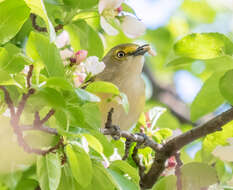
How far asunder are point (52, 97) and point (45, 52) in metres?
0.26

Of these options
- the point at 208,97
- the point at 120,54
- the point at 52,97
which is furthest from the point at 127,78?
the point at 52,97

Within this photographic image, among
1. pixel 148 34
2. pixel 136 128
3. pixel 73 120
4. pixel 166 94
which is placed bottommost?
pixel 166 94

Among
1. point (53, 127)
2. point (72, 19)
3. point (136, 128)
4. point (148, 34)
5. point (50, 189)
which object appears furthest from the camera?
point (148, 34)

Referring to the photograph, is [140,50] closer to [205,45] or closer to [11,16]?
[205,45]

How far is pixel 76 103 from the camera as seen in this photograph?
8.39 feet

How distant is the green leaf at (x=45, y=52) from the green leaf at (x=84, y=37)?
101 cm

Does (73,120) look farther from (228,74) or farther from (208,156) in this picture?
(208,156)

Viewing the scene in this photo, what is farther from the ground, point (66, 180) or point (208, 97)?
point (208, 97)

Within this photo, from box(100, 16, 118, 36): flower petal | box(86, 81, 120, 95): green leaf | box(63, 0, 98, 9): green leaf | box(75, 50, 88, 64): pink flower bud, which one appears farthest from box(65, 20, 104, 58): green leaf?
box(86, 81, 120, 95): green leaf

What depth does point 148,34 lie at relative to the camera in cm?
909

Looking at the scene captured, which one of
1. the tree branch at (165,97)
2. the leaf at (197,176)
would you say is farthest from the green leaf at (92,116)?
the tree branch at (165,97)

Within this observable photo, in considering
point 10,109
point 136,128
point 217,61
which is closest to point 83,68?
point 10,109

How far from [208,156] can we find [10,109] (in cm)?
171

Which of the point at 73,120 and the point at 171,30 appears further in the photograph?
the point at 171,30
